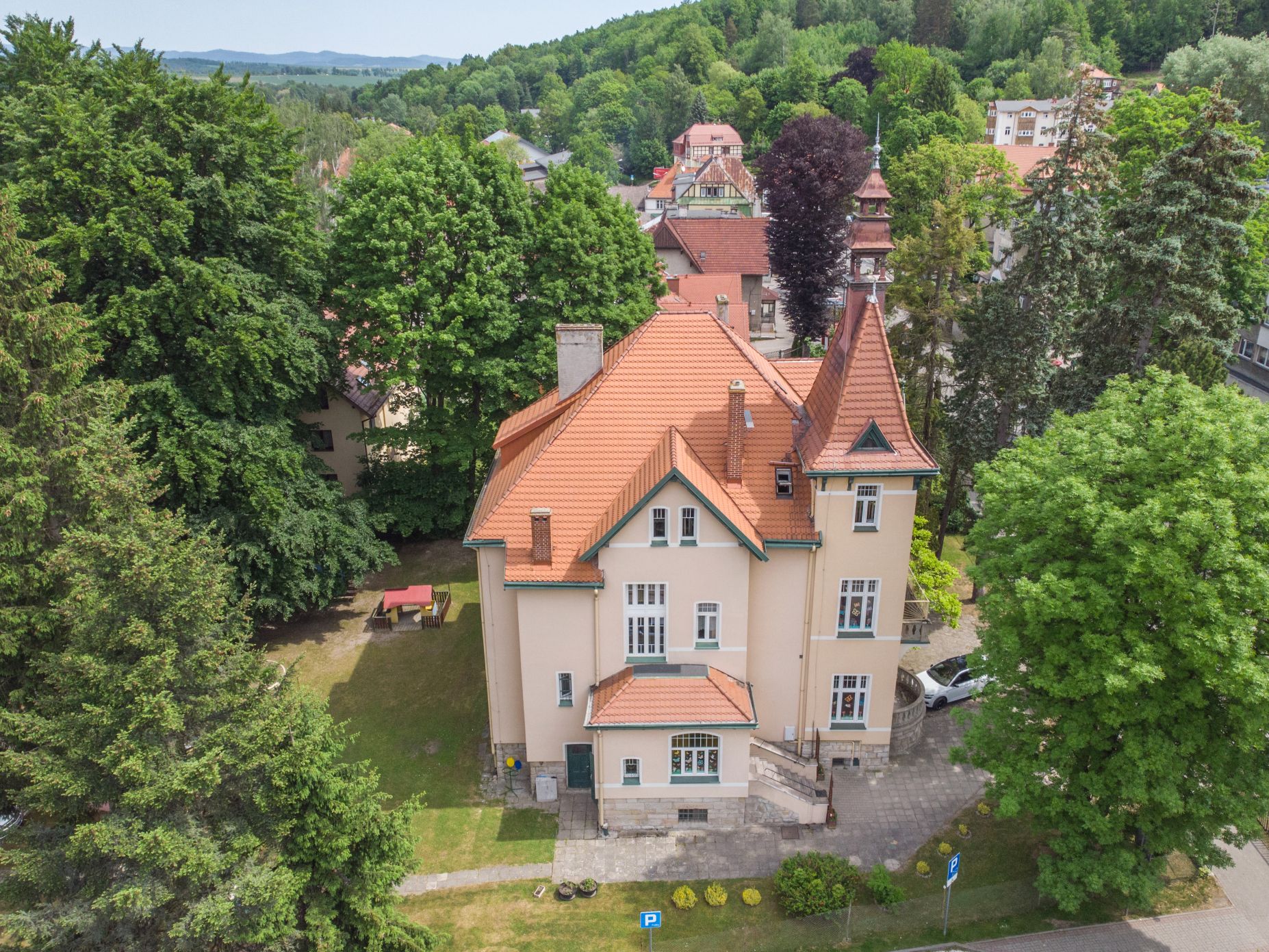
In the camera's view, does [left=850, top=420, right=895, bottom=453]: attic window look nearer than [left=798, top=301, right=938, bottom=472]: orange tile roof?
Yes

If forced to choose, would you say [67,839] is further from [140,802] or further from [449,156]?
[449,156]

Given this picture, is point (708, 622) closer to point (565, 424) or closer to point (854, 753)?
point (854, 753)

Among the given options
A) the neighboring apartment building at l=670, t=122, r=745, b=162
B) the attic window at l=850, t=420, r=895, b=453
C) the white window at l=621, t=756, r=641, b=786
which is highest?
the neighboring apartment building at l=670, t=122, r=745, b=162

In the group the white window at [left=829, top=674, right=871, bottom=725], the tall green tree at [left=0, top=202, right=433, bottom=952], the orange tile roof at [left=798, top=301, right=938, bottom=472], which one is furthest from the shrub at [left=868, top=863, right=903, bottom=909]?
the tall green tree at [left=0, top=202, right=433, bottom=952]

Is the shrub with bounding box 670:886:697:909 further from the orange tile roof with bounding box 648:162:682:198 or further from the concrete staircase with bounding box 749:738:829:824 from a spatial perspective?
the orange tile roof with bounding box 648:162:682:198

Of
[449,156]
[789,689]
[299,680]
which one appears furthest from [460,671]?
[449,156]

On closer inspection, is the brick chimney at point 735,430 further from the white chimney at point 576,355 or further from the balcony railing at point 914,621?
the balcony railing at point 914,621
